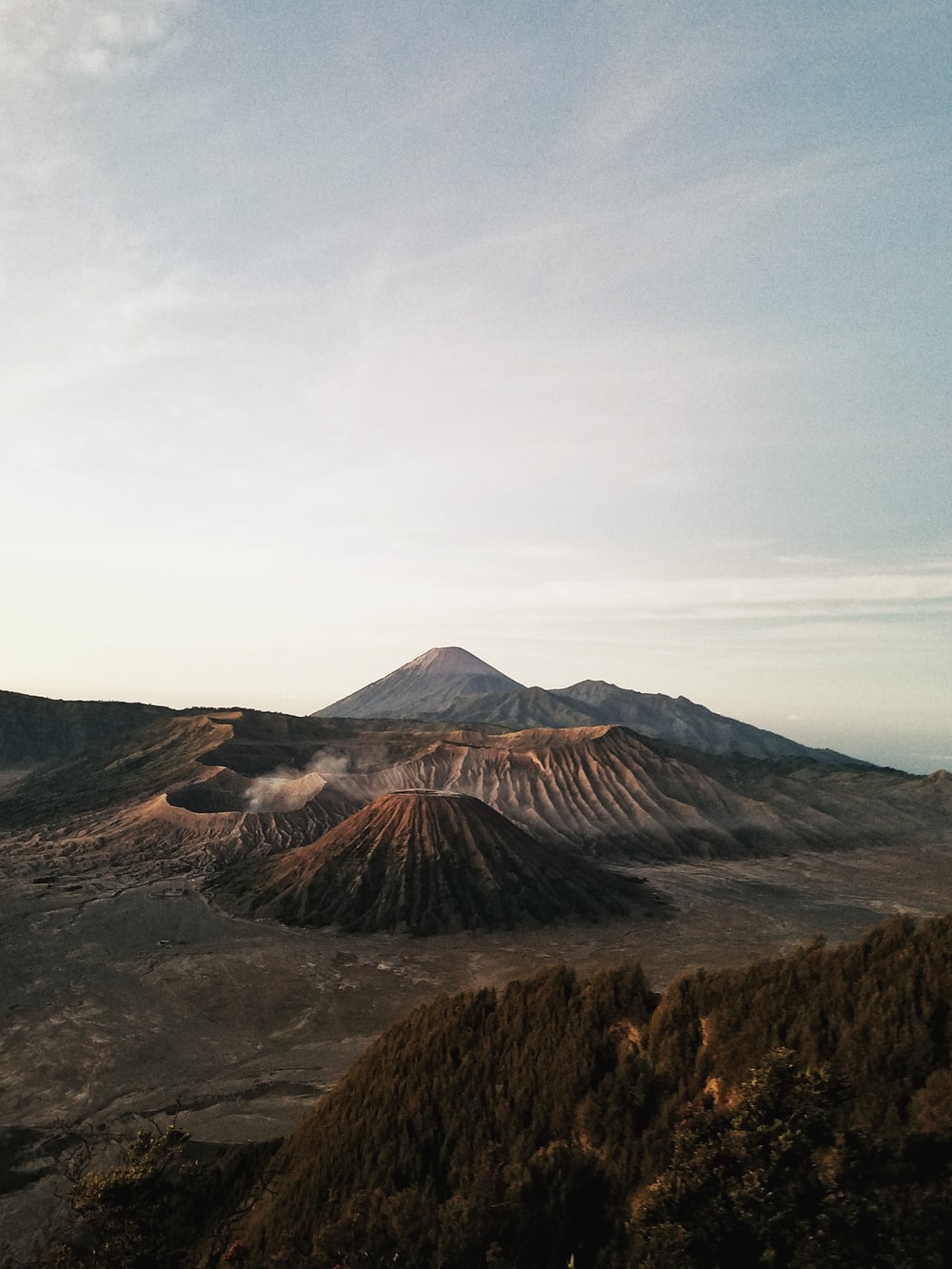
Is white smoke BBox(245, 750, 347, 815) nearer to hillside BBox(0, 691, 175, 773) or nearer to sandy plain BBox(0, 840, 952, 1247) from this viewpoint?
sandy plain BBox(0, 840, 952, 1247)

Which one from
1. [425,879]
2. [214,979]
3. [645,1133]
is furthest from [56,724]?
[645,1133]

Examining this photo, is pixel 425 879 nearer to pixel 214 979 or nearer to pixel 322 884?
pixel 322 884

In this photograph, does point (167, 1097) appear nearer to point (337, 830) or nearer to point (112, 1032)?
point (112, 1032)

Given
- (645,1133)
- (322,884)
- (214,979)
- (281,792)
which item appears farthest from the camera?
(281,792)

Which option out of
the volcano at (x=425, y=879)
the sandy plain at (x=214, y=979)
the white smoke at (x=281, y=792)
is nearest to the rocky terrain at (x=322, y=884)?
the sandy plain at (x=214, y=979)

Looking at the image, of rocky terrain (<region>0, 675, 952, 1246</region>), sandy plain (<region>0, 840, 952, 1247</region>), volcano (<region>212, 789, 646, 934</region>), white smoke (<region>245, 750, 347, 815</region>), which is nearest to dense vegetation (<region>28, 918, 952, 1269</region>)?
sandy plain (<region>0, 840, 952, 1247</region>)

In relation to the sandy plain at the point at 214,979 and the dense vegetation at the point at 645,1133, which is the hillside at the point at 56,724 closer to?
the sandy plain at the point at 214,979
